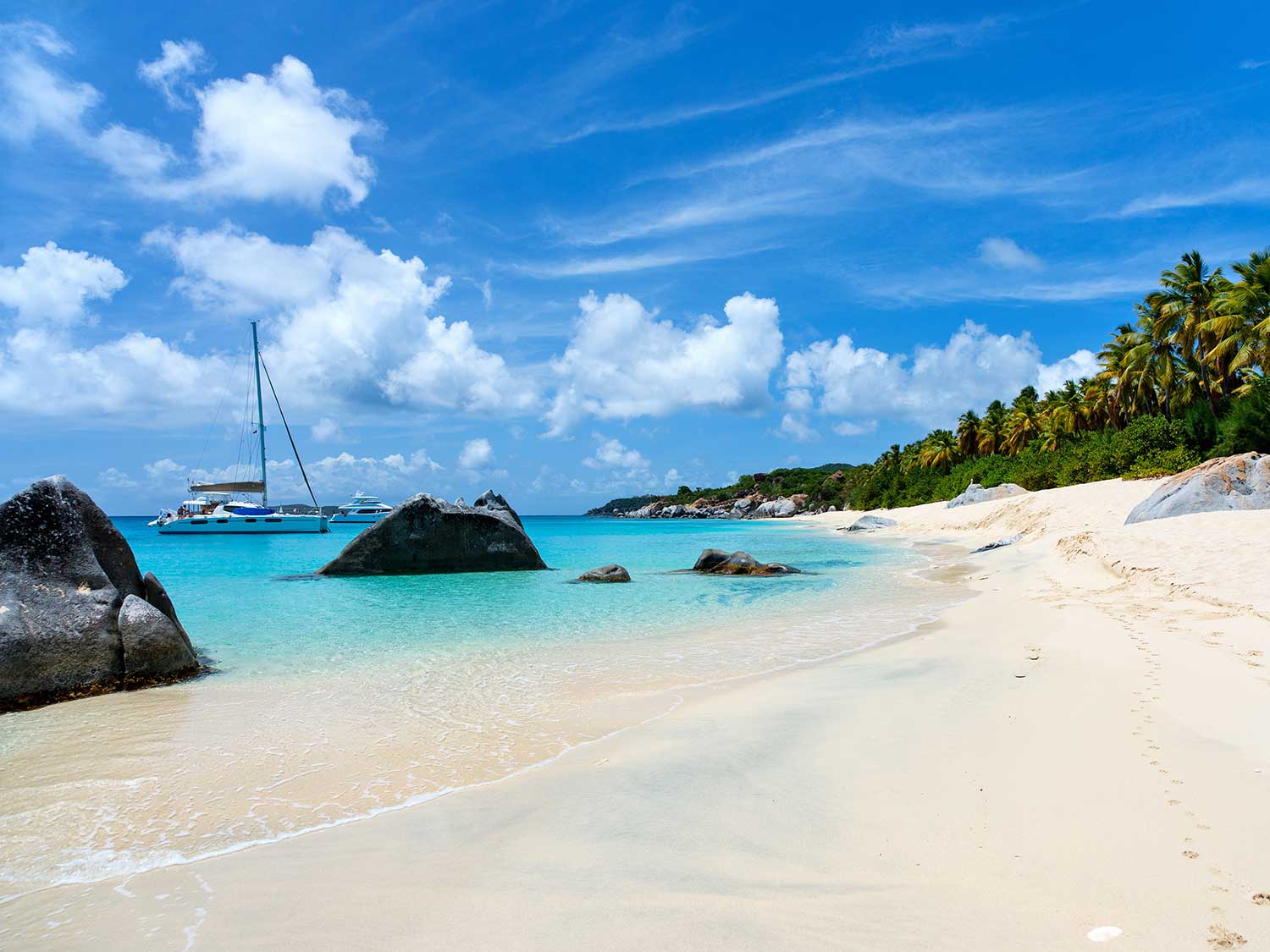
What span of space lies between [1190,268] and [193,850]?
53.9 m

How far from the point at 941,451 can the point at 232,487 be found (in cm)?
8136

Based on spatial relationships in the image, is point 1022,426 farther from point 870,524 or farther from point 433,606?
point 433,606

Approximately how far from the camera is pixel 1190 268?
41.3 metres

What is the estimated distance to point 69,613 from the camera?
8.87 m

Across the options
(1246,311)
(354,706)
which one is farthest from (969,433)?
(354,706)

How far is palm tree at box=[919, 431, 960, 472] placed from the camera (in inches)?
3401

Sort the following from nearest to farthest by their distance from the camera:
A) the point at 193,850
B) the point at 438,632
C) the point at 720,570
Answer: the point at 193,850 < the point at 438,632 < the point at 720,570

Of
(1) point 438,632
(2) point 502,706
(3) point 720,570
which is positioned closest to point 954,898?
(2) point 502,706

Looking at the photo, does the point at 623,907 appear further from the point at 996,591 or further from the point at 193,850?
the point at 996,591

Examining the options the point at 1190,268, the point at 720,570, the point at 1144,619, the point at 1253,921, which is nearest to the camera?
the point at 1253,921

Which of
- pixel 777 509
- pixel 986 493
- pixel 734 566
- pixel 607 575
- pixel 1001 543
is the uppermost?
pixel 986 493

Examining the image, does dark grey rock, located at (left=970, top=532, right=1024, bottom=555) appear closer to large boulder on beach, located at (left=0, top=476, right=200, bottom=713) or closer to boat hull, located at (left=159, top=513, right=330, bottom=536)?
large boulder on beach, located at (left=0, top=476, right=200, bottom=713)

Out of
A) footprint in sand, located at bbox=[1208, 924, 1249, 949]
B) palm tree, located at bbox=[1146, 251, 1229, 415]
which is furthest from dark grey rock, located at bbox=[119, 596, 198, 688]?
palm tree, located at bbox=[1146, 251, 1229, 415]

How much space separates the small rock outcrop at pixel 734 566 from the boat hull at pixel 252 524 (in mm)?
53201
